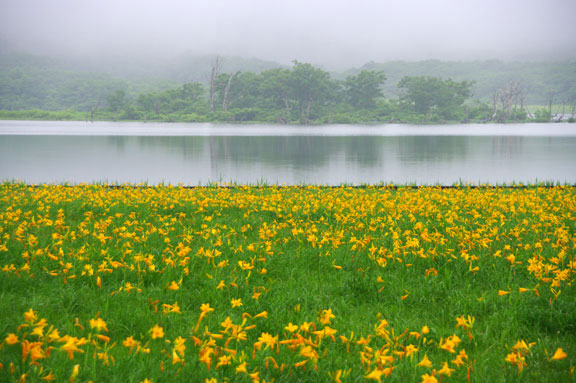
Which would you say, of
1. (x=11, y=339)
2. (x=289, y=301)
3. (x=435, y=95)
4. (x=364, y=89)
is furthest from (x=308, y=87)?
(x=11, y=339)

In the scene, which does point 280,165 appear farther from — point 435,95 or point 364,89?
point 435,95

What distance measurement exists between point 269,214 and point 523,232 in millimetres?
4275

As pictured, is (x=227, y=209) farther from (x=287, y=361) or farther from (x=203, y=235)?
(x=287, y=361)

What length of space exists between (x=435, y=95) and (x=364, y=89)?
1871 centimetres

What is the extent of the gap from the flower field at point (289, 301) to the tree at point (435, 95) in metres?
105

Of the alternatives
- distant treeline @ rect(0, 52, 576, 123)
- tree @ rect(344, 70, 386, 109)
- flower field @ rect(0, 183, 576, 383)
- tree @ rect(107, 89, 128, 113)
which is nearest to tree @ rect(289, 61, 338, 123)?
distant treeline @ rect(0, 52, 576, 123)

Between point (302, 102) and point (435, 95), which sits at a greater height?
point (435, 95)

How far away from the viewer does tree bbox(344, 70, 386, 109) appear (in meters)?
103

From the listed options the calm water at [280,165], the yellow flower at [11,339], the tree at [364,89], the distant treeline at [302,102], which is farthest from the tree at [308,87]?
the yellow flower at [11,339]

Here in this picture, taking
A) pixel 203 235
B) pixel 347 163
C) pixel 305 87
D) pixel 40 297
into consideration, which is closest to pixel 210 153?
pixel 347 163

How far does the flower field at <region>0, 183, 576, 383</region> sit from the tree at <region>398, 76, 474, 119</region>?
10542cm

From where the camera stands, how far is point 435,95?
105250 millimetres

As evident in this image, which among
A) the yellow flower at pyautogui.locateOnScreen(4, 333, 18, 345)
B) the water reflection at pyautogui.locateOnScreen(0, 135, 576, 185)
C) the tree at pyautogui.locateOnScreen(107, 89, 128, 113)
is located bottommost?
the water reflection at pyautogui.locateOnScreen(0, 135, 576, 185)

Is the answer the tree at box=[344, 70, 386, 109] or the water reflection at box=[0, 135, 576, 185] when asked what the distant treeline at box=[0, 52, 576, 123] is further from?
the water reflection at box=[0, 135, 576, 185]
